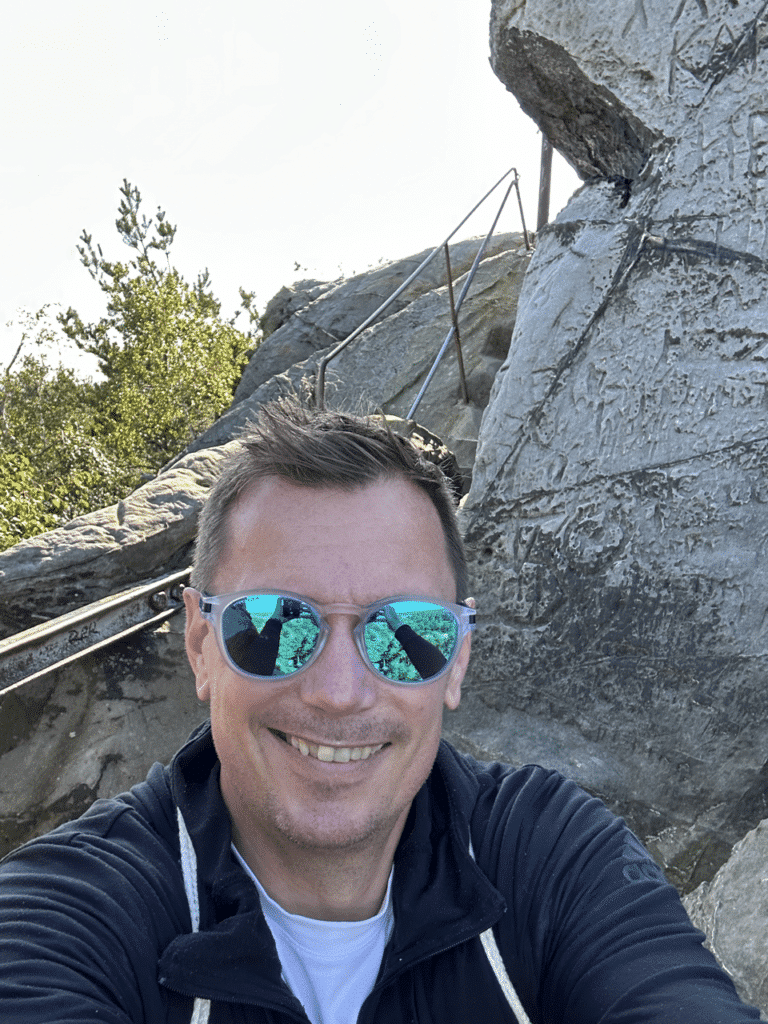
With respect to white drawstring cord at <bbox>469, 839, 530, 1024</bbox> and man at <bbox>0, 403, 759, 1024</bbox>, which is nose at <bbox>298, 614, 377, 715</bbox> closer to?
man at <bbox>0, 403, 759, 1024</bbox>

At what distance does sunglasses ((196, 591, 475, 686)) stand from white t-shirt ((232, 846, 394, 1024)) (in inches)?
14.5

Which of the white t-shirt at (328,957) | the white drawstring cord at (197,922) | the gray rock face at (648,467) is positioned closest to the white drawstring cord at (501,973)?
the white drawstring cord at (197,922)

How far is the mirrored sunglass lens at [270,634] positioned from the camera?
61.1 inches

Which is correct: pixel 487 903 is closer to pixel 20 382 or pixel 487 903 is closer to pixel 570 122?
pixel 570 122

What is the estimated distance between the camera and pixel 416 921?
59.4 inches

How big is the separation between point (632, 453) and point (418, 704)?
277 cm

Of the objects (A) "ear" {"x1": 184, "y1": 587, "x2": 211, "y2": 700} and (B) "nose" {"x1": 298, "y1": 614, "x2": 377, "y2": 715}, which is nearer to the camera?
(B) "nose" {"x1": 298, "y1": 614, "x2": 377, "y2": 715}

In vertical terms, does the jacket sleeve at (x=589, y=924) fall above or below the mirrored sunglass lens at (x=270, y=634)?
below

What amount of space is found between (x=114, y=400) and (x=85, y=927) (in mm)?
17774

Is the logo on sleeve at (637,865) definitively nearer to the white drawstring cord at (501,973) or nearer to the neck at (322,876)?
the white drawstring cord at (501,973)

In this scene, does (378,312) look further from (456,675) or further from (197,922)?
(197,922)

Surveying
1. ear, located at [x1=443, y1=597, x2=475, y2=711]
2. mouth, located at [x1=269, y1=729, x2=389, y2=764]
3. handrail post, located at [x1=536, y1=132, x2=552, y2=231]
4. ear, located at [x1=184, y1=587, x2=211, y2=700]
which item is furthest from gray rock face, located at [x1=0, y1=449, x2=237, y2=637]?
mouth, located at [x1=269, y1=729, x2=389, y2=764]

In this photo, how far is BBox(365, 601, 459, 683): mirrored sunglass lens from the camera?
1.58 meters

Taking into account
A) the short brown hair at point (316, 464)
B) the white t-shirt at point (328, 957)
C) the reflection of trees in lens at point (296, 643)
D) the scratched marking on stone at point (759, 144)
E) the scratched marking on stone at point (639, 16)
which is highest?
the scratched marking on stone at point (639, 16)
